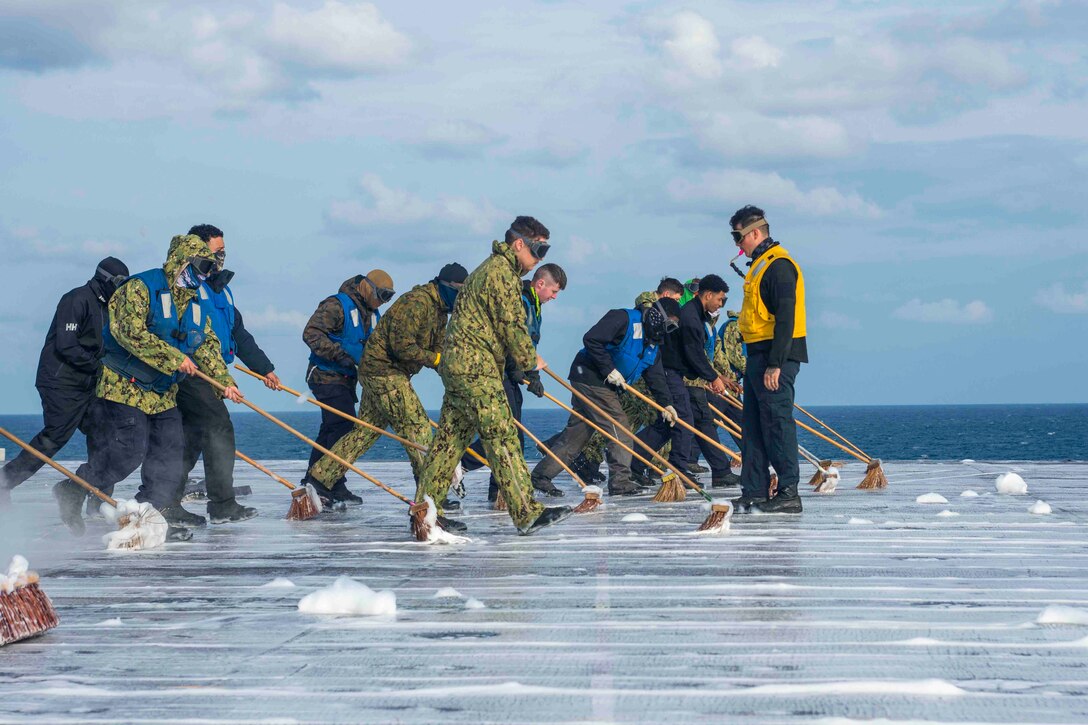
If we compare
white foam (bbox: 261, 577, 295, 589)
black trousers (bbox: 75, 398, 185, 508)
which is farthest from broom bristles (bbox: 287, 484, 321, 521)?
white foam (bbox: 261, 577, 295, 589)

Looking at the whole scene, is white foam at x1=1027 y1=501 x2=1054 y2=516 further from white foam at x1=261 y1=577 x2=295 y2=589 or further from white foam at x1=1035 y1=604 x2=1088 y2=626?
white foam at x1=261 y1=577 x2=295 y2=589

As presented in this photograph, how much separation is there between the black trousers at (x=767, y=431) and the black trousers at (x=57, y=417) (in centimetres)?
439

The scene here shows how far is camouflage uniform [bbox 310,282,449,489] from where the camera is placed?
802 centimetres

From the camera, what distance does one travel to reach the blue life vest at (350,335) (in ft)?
30.2

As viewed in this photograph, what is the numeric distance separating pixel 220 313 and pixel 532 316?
7.35ft

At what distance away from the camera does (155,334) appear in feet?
23.8

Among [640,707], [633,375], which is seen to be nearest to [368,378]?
[633,375]

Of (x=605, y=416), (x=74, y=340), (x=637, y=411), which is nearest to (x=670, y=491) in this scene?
(x=605, y=416)

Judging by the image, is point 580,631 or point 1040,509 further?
point 1040,509

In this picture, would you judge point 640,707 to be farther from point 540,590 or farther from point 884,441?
point 884,441

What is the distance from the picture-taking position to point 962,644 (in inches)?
148

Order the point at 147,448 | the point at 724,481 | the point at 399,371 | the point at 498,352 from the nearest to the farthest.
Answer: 1. the point at 498,352
2. the point at 147,448
3. the point at 399,371
4. the point at 724,481

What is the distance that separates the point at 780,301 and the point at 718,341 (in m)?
4.70

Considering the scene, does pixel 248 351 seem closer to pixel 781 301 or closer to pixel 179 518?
pixel 179 518
